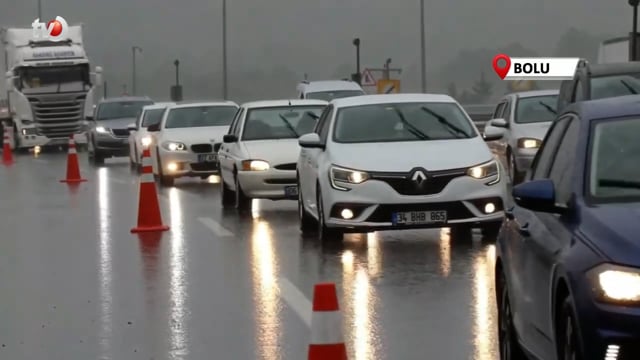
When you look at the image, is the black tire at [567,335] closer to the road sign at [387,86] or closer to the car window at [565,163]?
the car window at [565,163]

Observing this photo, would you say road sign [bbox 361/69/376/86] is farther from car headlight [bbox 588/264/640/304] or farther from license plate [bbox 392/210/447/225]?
car headlight [bbox 588/264/640/304]

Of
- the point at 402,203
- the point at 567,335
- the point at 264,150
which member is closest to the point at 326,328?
the point at 567,335

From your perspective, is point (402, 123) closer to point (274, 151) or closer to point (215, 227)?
point (215, 227)

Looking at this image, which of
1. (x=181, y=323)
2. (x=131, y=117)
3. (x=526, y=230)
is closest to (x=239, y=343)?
(x=181, y=323)

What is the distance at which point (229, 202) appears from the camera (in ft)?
72.5

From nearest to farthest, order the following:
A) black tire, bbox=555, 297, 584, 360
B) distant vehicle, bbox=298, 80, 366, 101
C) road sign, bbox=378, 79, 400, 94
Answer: black tire, bbox=555, 297, 584, 360, distant vehicle, bbox=298, 80, 366, 101, road sign, bbox=378, 79, 400, 94

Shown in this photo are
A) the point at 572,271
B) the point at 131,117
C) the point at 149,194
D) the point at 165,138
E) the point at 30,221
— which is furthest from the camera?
the point at 131,117

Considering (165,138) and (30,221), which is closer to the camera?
(30,221)

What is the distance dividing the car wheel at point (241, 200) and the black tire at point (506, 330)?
12454mm

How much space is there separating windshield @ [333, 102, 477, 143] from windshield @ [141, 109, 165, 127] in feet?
66.6

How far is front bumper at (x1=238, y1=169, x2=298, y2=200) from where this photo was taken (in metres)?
20.2

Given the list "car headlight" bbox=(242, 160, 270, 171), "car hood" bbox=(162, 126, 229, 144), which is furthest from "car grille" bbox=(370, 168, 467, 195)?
"car hood" bbox=(162, 126, 229, 144)

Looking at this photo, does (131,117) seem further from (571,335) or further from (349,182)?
(571,335)

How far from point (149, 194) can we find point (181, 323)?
738 centimetres
